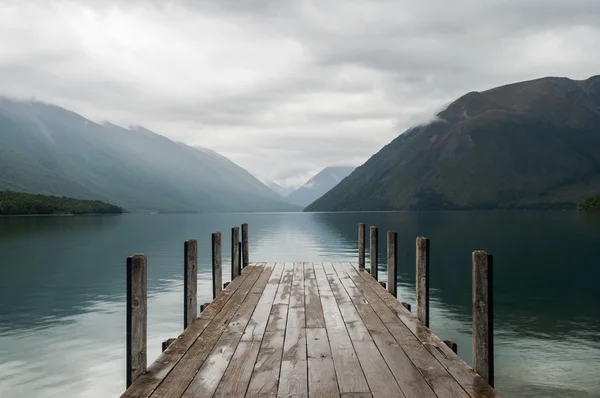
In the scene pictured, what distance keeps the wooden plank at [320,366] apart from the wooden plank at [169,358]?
1986 millimetres

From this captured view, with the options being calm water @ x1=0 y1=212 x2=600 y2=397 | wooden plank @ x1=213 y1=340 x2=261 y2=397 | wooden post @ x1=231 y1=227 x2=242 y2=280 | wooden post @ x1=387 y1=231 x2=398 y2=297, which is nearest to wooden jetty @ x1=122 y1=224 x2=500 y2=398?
wooden plank @ x1=213 y1=340 x2=261 y2=397

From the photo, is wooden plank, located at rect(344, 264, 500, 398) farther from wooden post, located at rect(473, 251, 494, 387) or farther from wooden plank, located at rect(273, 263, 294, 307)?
wooden plank, located at rect(273, 263, 294, 307)

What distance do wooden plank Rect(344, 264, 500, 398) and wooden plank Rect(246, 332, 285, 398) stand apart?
2045 millimetres

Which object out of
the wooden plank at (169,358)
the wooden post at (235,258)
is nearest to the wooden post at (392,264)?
the wooden plank at (169,358)

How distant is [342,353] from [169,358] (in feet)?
8.70

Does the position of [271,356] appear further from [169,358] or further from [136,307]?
[136,307]

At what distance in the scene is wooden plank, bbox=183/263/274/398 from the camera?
6.53m

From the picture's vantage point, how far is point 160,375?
7.06 meters

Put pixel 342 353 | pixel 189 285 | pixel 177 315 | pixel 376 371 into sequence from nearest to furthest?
pixel 376 371 < pixel 342 353 < pixel 189 285 < pixel 177 315

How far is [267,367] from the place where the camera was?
7.33 m

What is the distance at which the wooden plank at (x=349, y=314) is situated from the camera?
9.26m

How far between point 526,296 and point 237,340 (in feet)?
72.1

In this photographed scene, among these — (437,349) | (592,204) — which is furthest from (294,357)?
(592,204)

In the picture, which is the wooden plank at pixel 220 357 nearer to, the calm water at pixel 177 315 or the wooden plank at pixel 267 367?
the wooden plank at pixel 267 367
